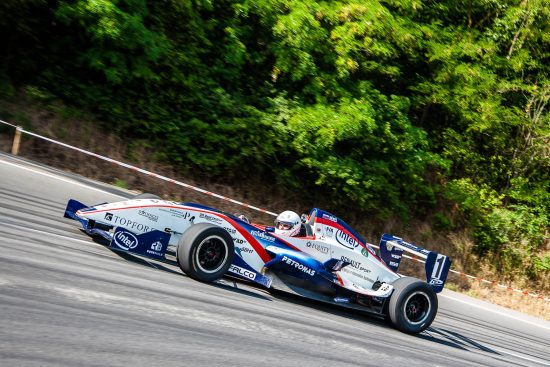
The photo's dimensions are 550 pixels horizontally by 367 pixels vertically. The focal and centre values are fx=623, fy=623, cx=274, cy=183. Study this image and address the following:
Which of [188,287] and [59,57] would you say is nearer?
[188,287]

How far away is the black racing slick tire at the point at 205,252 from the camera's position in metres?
6.89

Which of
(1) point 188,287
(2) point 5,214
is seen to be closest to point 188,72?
(2) point 5,214

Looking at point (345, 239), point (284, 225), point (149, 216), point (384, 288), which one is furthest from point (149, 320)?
point (384, 288)

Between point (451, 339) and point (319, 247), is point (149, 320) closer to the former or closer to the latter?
point (319, 247)

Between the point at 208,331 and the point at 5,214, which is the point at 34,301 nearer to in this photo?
the point at 208,331

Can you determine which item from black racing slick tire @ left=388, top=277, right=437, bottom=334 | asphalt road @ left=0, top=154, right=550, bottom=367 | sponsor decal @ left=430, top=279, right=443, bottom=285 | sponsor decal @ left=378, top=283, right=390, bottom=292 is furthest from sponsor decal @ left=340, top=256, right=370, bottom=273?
sponsor decal @ left=430, top=279, right=443, bottom=285

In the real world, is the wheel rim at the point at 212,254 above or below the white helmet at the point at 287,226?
below

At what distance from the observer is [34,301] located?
4379mm

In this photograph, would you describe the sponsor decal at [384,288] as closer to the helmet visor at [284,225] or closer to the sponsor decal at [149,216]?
the helmet visor at [284,225]

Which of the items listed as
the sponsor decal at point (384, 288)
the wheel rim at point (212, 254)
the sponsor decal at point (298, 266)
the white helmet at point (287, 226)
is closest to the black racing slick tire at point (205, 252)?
the wheel rim at point (212, 254)

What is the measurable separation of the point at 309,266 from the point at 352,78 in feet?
34.9

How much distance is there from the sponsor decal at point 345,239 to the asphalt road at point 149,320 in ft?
2.98

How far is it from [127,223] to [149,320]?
2538 mm

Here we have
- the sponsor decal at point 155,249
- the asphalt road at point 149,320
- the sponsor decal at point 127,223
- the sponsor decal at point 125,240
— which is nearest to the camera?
the asphalt road at point 149,320
